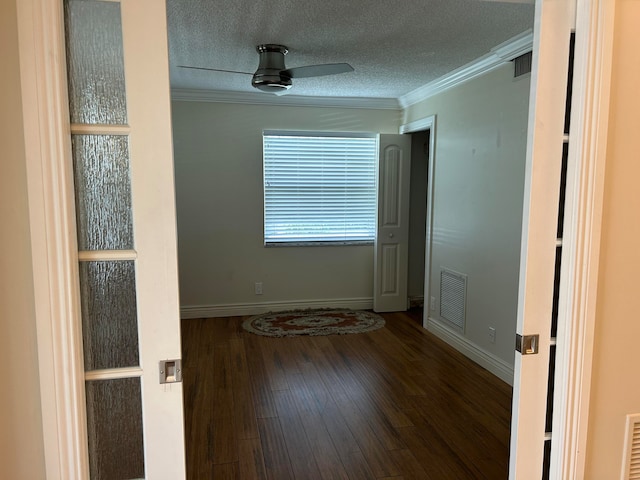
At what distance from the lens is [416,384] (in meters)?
3.38

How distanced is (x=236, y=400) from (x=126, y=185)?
233cm

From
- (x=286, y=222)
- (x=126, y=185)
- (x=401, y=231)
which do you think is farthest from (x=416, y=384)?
(x=126, y=185)

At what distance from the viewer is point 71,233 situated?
1106 mm

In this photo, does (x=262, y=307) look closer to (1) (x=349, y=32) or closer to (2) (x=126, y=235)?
(1) (x=349, y=32)

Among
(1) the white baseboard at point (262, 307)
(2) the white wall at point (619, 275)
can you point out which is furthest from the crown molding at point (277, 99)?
(2) the white wall at point (619, 275)

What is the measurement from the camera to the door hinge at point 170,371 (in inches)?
47.3

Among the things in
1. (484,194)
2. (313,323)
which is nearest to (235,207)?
(313,323)

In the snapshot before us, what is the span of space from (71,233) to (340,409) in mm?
2349

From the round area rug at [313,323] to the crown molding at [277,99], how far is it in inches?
97.0

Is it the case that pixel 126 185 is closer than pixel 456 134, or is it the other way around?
pixel 126 185

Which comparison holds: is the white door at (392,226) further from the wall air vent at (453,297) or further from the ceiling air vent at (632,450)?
the ceiling air vent at (632,450)

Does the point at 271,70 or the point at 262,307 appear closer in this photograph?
the point at 271,70

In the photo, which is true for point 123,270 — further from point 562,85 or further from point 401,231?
point 401,231

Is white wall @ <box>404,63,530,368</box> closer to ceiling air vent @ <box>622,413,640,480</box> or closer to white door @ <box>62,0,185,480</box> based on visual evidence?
ceiling air vent @ <box>622,413,640,480</box>
